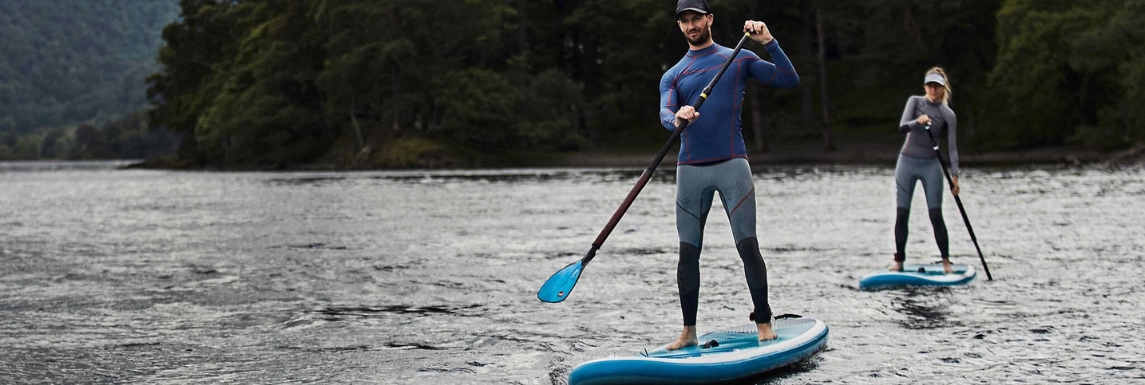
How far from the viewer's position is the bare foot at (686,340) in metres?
7.67


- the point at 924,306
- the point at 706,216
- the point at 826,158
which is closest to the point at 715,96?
the point at 706,216

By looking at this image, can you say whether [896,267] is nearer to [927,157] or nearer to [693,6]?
[927,157]

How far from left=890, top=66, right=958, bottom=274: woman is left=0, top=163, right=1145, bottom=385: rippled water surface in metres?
0.81

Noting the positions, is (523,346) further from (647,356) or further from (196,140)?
(196,140)

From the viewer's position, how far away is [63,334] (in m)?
9.30

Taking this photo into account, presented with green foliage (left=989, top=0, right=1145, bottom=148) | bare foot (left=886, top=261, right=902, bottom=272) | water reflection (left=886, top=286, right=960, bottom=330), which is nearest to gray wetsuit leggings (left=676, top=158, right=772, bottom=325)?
water reflection (left=886, top=286, right=960, bottom=330)

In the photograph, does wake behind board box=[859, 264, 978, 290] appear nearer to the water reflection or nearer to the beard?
the water reflection

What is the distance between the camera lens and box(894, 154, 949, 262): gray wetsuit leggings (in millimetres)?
12086

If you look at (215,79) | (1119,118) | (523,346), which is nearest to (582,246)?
(523,346)

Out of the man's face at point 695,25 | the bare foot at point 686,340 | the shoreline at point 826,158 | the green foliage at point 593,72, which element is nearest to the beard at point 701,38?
the man's face at point 695,25

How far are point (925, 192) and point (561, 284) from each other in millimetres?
5825

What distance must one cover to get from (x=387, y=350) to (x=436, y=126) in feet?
207

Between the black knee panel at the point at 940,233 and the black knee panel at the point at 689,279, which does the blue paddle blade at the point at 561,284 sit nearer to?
the black knee panel at the point at 689,279

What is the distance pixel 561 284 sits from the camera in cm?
780
